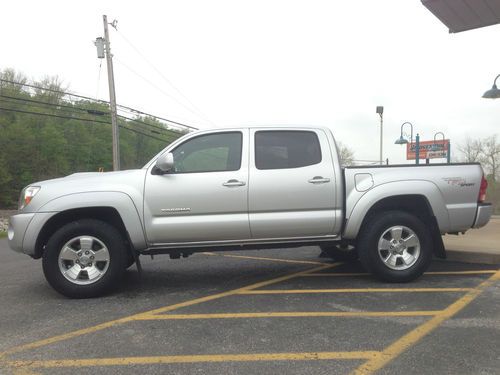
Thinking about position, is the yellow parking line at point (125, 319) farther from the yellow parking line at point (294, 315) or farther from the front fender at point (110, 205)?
the front fender at point (110, 205)

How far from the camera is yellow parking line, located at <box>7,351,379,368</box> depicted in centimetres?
332

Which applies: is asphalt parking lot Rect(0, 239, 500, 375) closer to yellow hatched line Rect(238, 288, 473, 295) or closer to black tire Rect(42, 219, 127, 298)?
yellow hatched line Rect(238, 288, 473, 295)

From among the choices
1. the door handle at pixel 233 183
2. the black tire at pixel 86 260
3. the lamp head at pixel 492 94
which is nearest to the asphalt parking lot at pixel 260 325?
the black tire at pixel 86 260

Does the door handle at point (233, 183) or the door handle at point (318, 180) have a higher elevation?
the door handle at point (318, 180)

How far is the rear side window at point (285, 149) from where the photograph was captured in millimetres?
5391

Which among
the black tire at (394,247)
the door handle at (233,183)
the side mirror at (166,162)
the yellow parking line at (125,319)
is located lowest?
the yellow parking line at (125,319)

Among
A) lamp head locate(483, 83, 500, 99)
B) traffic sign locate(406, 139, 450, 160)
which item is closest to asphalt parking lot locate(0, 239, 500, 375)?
lamp head locate(483, 83, 500, 99)

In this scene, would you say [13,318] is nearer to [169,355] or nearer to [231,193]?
[169,355]

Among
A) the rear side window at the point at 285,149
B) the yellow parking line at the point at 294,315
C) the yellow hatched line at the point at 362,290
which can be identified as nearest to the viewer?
the yellow parking line at the point at 294,315

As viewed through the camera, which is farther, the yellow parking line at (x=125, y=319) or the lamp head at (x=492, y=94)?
the lamp head at (x=492, y=94)

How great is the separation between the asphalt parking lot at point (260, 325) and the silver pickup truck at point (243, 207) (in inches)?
18.8

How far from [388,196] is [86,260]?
142 inches

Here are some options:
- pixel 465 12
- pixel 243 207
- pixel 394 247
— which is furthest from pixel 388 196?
pixel 465 12

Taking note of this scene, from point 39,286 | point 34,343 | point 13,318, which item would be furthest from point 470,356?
point 39,286
